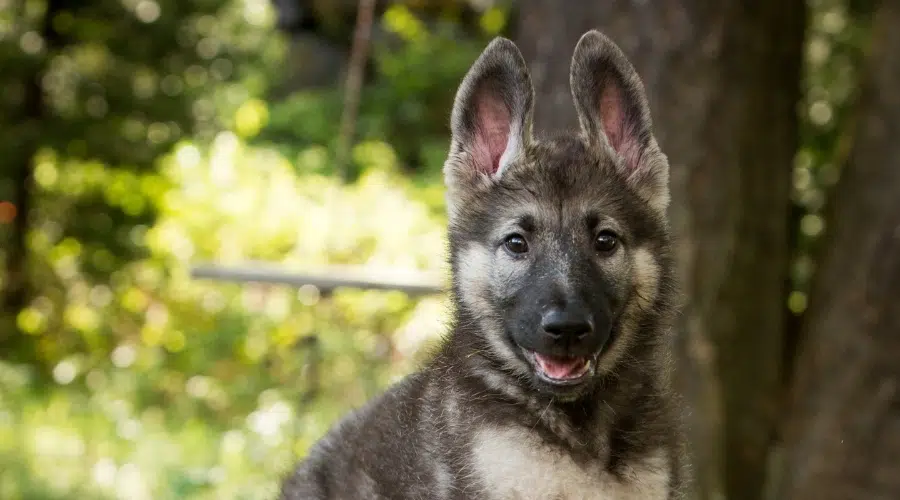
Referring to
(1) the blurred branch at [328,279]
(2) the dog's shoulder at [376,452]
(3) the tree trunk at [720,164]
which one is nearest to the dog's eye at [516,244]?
(2) the dog's shoulder at [376,452]

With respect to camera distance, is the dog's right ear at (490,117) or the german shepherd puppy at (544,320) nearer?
the german shepherd puppy at (544,320)

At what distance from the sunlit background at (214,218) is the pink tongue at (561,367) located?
11.1 ft

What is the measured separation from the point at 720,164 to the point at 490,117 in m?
2.70

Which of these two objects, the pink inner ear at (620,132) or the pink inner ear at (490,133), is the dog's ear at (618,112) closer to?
the pink inner ear at (620,132)

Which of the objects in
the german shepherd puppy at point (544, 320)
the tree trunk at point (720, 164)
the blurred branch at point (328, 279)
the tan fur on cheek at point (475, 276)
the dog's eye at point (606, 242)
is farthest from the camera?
the blurred branch at point (328, 279)

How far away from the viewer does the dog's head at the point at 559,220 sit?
3.12 m

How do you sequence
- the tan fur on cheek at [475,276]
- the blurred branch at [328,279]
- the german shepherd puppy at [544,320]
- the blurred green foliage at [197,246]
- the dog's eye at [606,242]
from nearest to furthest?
the german shepherd puppy at [544,320] → the dog's eye at [606,242] → the tan fur on cheek at [475,276] → the blurred branch at [328,279] → the blurred green foliage at [197,246]

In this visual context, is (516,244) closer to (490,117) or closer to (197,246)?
(490,117)

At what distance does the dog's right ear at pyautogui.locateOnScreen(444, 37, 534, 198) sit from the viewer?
3316mm

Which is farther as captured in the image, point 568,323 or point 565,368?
point 565,368

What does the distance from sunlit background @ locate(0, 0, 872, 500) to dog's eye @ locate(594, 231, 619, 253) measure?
10.6 feet

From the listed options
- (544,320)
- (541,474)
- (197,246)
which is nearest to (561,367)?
(544,320)

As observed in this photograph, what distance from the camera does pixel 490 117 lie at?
3.50m

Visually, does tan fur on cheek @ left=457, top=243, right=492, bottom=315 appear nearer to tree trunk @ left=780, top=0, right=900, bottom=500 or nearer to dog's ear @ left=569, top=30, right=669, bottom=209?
dog's ear @ left=569, top=30, right=669, bottom=209
